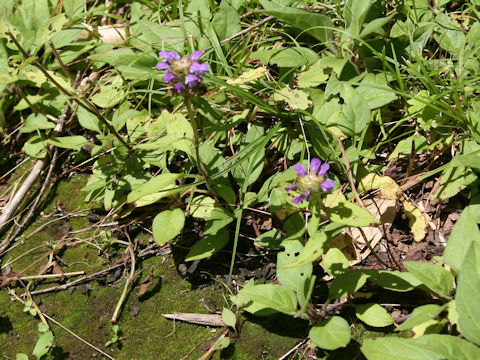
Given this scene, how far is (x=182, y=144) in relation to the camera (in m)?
2.05

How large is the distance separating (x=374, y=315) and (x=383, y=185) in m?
0.55

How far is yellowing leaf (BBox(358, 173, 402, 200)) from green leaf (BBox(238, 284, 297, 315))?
0.58 meters

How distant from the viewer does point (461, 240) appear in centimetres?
168

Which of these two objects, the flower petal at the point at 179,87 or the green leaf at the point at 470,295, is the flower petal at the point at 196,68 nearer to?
the flower petal at the point at 179,87

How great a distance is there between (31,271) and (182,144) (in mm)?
939

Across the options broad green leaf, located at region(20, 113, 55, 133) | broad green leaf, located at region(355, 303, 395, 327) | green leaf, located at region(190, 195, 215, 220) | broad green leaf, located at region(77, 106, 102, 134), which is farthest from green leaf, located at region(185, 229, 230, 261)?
broad green leaf, located at region(20, 113, 55, 133)

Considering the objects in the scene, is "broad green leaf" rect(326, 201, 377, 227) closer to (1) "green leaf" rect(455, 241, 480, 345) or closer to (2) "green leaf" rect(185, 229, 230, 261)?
(1) "green leaf" rect(455, 241, 480, 345)

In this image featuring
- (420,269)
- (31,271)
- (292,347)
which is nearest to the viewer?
(420,269)

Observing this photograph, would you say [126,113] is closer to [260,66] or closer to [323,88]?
[260,66]

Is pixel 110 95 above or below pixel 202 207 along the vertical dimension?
above

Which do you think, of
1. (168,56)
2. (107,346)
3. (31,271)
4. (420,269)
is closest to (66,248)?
(31,271)

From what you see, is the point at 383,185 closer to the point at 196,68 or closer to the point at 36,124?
the point at 196,68

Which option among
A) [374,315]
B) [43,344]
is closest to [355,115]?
[374,315]

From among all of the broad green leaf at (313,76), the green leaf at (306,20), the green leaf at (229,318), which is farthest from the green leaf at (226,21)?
the green leaf at (229,318)
